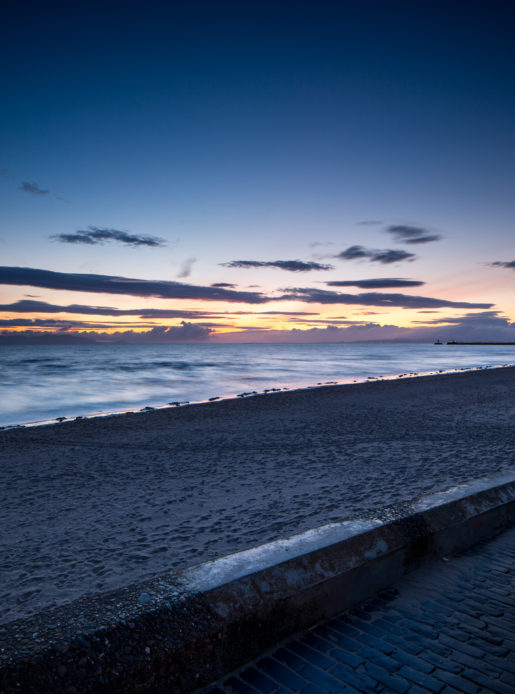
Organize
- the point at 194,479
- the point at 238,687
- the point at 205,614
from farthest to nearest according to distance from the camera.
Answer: the point at 194,479 < the point at 205,614 < the point at 238,687

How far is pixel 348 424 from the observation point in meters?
9.75

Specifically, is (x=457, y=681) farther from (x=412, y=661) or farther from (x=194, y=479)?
(x=194, y=479)

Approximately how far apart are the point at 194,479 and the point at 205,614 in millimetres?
3734

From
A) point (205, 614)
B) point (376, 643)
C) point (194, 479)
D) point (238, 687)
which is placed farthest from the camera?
point (194, 479)

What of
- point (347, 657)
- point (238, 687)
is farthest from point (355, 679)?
point (238, 687)

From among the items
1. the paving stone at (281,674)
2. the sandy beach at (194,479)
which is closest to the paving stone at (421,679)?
the paving stone at (281,674)

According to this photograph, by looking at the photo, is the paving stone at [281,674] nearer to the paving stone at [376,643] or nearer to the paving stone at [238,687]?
the paving stone at [238,687]

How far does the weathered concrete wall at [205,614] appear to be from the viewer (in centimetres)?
180

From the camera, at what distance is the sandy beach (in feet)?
11.6

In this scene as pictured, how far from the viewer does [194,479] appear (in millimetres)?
5758

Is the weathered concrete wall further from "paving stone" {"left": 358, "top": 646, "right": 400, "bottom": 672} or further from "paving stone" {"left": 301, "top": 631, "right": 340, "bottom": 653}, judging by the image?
"paving stone" {"left": 358, "top": 646, "right": 400, "bottom": 672}

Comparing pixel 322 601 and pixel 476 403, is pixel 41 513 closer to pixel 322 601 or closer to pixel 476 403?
pixel 322 601

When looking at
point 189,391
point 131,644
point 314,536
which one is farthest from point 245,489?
point 189,391

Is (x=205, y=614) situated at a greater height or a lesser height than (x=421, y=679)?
greater
